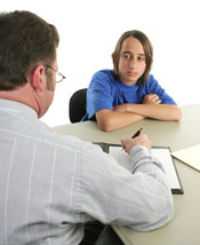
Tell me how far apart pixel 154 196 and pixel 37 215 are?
13.6 inches

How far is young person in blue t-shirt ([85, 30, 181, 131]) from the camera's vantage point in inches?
68.3

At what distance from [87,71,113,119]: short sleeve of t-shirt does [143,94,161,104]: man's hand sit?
0.22 m

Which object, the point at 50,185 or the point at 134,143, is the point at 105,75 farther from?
the point at 50,185

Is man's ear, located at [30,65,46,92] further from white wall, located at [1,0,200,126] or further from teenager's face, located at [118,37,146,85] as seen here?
white wall, located at [1,0,200,126]

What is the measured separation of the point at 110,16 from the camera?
2990 millimetres

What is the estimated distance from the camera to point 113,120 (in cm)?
165

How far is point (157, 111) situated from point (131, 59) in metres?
0.35

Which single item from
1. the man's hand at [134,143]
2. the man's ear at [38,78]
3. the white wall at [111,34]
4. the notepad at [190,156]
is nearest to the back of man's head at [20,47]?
the man's ear at [38,78]

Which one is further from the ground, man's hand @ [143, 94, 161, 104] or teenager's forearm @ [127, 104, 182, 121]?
man's hand @ [143, 94, 161, 104]

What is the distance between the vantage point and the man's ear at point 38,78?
885 millimetres

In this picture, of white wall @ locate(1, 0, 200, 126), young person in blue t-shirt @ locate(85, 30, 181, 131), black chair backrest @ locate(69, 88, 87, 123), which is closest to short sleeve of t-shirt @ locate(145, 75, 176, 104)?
young person in blue t-shirt @ locate(85, 30, 181, 131)

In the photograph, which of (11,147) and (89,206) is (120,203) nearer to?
(89,206)

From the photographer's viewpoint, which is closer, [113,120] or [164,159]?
[164,159]

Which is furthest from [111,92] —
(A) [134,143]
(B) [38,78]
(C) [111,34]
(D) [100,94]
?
(C) [111,34]
